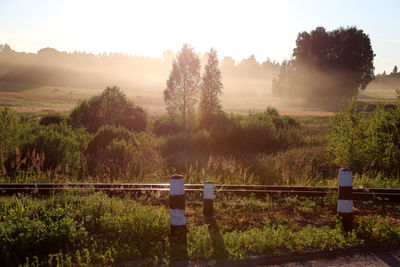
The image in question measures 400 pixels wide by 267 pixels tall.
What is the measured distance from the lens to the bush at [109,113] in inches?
1228

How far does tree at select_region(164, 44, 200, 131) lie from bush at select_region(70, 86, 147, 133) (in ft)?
20.7

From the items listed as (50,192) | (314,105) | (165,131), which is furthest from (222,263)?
(314,105)

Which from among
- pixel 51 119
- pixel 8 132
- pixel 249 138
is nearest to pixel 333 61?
pixel 249 138

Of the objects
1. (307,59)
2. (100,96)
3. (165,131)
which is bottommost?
(165,131)

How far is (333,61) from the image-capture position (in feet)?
224

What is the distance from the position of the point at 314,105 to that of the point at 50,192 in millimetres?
79827

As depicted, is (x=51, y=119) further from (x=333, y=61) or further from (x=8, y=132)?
(x=333, y=61)

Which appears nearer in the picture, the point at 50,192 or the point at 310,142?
the point at 50,192

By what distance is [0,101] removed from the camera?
78125 millimetres

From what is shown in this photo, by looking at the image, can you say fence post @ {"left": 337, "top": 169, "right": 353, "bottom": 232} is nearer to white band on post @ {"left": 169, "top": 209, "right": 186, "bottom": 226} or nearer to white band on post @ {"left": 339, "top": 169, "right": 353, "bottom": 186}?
white band on post @ {"left": 339, "top": 169, "right": 353, "bottom": 186}

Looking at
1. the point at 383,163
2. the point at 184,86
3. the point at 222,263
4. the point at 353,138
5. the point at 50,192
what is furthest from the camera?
the point at 184,86

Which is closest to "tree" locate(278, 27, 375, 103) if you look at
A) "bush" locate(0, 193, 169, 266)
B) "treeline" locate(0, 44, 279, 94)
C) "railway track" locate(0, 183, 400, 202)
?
"railway track" locate(0, 183, 400, 202)

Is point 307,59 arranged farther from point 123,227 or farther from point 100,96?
point 123,227

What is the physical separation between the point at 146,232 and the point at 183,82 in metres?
34.1
